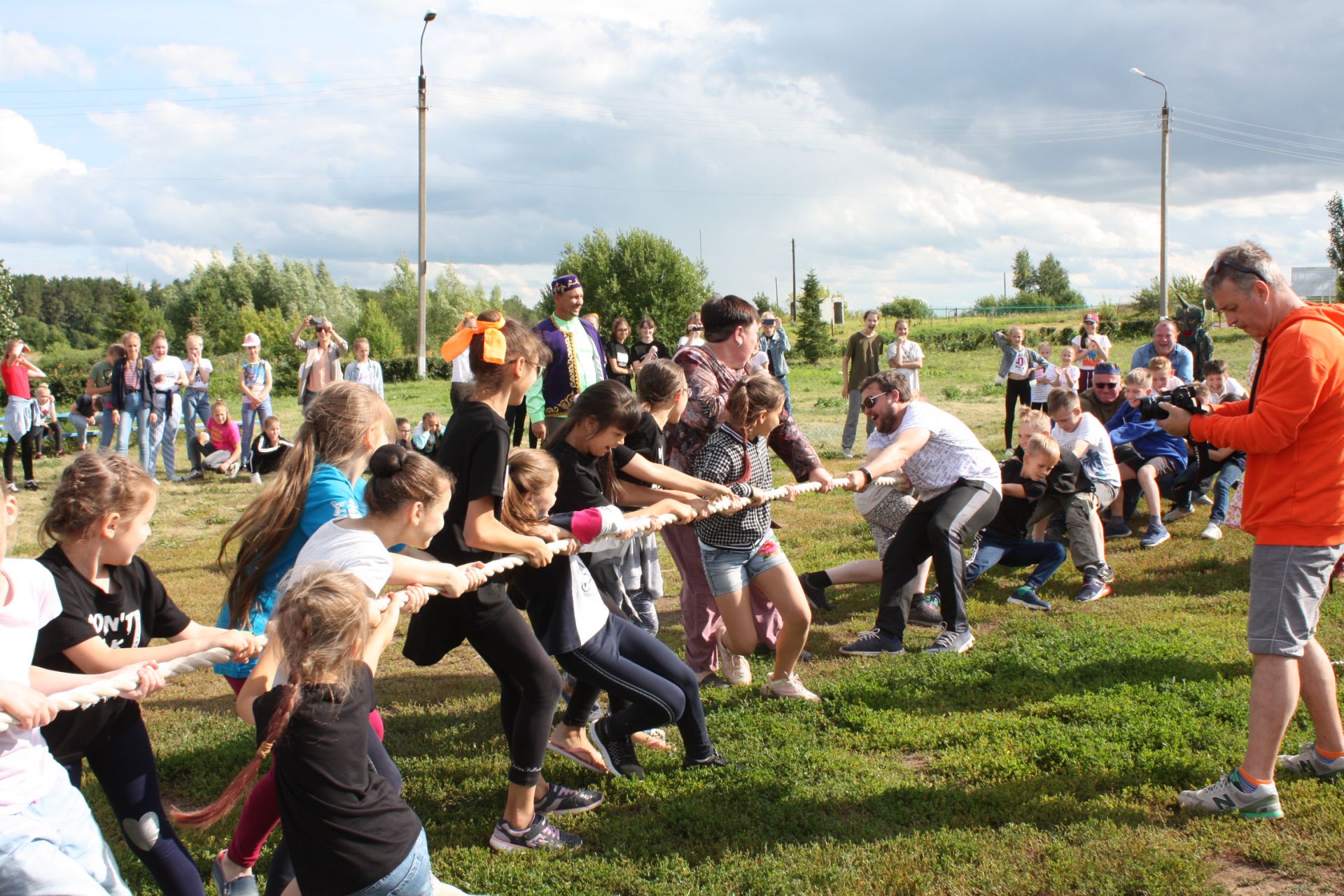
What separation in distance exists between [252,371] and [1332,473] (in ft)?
44.6

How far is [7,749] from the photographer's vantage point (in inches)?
96.9

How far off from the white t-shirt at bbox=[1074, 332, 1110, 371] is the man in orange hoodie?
10163 millimetres

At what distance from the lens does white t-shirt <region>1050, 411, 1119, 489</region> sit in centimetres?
797

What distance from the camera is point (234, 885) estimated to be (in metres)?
3.47

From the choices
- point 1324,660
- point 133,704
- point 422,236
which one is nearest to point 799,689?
point 1324,660

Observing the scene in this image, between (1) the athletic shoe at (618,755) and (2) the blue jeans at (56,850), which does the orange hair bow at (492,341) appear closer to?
(1) the athletic shoe at (618,755)

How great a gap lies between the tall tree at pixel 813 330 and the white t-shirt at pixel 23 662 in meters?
40.1

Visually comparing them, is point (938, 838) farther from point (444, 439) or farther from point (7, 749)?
point (7, 749)

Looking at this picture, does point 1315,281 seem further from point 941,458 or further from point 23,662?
point 23,662

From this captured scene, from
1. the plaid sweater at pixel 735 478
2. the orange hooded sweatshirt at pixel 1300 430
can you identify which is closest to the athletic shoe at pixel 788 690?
the plaid sweater at pixel 735 478

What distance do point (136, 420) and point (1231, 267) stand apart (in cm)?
1431

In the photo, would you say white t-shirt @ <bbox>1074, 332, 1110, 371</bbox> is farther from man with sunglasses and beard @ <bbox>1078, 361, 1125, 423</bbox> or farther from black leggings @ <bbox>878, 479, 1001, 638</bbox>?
black leggings @ <bbox>878, 479, 1001, 638</bbox>

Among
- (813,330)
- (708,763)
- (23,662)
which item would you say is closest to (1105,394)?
(708,763)

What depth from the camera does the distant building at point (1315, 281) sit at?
56844 mm
